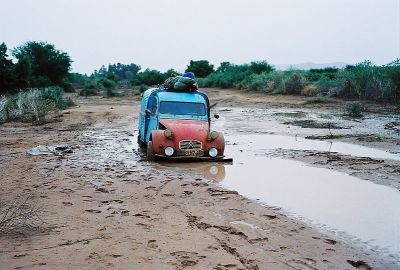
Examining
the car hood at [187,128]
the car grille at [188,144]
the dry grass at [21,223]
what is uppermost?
the car hood at [187,128]

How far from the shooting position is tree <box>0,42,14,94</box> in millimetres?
24672

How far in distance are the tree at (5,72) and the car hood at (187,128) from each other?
1815 centimetres

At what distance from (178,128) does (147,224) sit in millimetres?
5006

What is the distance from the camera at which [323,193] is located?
759cm

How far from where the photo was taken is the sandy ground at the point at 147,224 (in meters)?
4.44

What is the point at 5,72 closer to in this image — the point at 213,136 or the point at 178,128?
the point at 178,128

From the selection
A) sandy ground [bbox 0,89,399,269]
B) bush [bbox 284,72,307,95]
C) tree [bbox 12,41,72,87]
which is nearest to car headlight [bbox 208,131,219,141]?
sandy ground [bbox 0,89,399,269]

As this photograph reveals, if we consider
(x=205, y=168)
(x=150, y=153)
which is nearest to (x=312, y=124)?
(x=205, y=168)

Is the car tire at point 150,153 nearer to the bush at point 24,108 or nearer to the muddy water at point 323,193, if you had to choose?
the muddy water at point 323,193

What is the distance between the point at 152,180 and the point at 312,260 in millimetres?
4360

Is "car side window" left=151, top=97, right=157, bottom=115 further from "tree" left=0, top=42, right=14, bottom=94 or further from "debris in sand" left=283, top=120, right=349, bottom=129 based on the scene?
"tree" left=0, top=42, right=14, bottom=94

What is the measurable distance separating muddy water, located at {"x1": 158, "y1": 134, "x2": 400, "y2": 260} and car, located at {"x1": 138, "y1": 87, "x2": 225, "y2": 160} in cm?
38

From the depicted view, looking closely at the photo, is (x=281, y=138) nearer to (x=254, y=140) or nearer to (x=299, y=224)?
(x=254, y=140)

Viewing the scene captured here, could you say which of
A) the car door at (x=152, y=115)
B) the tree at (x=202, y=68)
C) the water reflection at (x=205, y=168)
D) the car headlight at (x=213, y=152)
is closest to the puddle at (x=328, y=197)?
the water reflection at (x=205, y=168)
